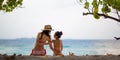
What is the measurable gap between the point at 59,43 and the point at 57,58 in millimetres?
2626

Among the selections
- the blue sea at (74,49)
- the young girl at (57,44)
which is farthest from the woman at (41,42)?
the blue sea at (74,49)

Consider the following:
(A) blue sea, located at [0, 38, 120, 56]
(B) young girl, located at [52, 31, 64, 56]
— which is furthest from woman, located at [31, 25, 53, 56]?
(A) blue sea, located at [0, 38, 120, 56]

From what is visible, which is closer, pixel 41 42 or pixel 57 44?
pixel 41 42

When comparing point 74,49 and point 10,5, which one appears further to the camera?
point 74,49

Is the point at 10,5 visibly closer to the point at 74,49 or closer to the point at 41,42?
the point at 41,42

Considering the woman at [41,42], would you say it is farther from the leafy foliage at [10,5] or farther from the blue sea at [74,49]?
the blue sea at [74,49]

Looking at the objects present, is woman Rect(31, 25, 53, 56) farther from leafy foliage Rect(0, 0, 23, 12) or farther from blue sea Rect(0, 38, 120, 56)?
blue sea Rect(0, 38, 120, 56)

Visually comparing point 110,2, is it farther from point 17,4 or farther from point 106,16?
point 17,4

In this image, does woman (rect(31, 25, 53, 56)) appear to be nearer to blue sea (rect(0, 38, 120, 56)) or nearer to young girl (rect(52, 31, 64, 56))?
young girl (rect(52, 31, 64, 56))

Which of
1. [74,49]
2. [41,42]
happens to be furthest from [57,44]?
[74,49]

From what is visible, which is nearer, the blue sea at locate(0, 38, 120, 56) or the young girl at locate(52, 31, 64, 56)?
the young girl at locate(52, 31, 64, 56)

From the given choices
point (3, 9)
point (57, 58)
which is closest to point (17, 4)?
point (3, 9)

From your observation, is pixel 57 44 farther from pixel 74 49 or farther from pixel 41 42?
pixel 74 49

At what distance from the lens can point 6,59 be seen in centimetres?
799
